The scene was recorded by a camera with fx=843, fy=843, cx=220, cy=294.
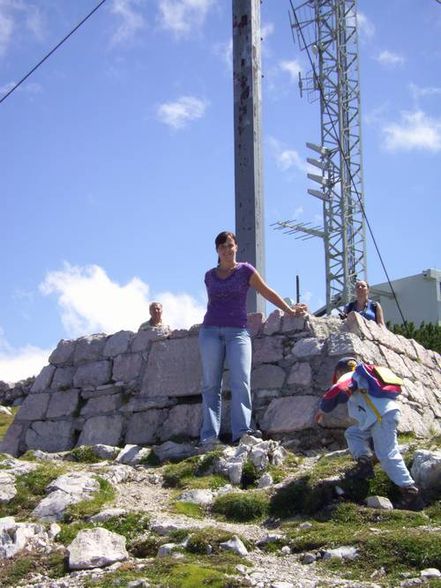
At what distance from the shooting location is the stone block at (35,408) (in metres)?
9.34

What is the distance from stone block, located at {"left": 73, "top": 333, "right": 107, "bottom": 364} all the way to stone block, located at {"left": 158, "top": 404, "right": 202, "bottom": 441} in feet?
4.44

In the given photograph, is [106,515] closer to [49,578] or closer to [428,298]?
[49,578]

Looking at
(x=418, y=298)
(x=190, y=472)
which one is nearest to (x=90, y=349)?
(x=190, y=472)

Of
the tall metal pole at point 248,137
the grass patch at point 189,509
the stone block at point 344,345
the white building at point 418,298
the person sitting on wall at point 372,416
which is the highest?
the white building at point 418,298

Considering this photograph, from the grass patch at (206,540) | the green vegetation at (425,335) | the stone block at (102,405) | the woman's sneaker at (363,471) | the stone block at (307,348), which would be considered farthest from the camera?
the green vegetation at (425,335)

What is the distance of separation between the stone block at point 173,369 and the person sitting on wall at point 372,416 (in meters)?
2.93

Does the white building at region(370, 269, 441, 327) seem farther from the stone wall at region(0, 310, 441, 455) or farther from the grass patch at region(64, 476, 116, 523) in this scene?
the grass patch at region(64, 476, 116, 523)

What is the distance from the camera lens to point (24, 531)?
16.5ft

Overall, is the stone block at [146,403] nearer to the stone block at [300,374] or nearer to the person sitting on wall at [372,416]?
the stone block at [300,374]

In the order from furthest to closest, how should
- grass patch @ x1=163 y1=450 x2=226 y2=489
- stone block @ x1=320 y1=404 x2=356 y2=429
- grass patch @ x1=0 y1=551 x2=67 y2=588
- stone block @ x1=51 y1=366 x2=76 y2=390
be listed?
stone block @ x1=51 y1=366 x2=76 y2=390
stone block @ x1=320 y1=404 x2=356 y2=429
grass patch @ x1=163 y1=450 x2=226 y2=489
grass patch @ x1=0 y1=551 x2=67 y2=588

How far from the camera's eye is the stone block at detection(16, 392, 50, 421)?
9344 mm

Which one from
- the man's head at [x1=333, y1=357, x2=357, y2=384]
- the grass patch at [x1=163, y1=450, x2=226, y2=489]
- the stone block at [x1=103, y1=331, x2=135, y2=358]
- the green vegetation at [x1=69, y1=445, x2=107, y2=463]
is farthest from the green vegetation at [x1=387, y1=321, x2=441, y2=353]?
the man's head at [x1=333, y1=357, x2=357, y2=384]

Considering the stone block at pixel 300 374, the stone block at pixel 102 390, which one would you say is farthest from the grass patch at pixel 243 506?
the stone block at pixel 102 390

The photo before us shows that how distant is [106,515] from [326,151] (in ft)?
86.3
